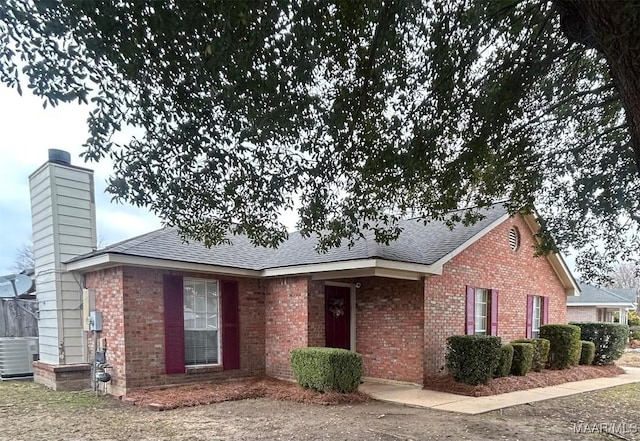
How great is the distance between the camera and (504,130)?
19.7 feet

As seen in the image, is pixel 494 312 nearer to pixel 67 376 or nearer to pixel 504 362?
pixel 504 362

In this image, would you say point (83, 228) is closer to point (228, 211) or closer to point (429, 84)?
point (228, 211)

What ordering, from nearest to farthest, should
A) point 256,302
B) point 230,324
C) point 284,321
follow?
point 230,324
point 284,321
point 256,302

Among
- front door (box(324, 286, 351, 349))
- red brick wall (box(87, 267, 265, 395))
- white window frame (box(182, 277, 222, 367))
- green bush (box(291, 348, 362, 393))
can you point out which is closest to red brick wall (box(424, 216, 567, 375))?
green bush (box(291, 348, 362, 393))

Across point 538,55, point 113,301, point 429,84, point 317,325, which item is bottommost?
point 317,325

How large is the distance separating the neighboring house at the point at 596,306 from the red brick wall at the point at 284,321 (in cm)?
2220

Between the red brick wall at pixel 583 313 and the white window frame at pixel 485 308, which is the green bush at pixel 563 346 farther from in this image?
the red brick wall at pixel 583 313

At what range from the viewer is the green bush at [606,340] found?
1374cm

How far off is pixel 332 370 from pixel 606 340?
1010cm

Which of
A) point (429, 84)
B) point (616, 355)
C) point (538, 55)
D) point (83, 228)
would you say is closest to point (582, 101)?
point (538, 55)

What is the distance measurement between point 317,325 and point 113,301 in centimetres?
433

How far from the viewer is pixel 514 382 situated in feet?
33.0

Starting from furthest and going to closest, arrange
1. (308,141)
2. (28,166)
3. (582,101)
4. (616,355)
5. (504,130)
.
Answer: (616,355) → (28,166) → (582,101) → (504,130) → (308,141)

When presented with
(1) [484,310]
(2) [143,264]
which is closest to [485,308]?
(1) [484,310]
